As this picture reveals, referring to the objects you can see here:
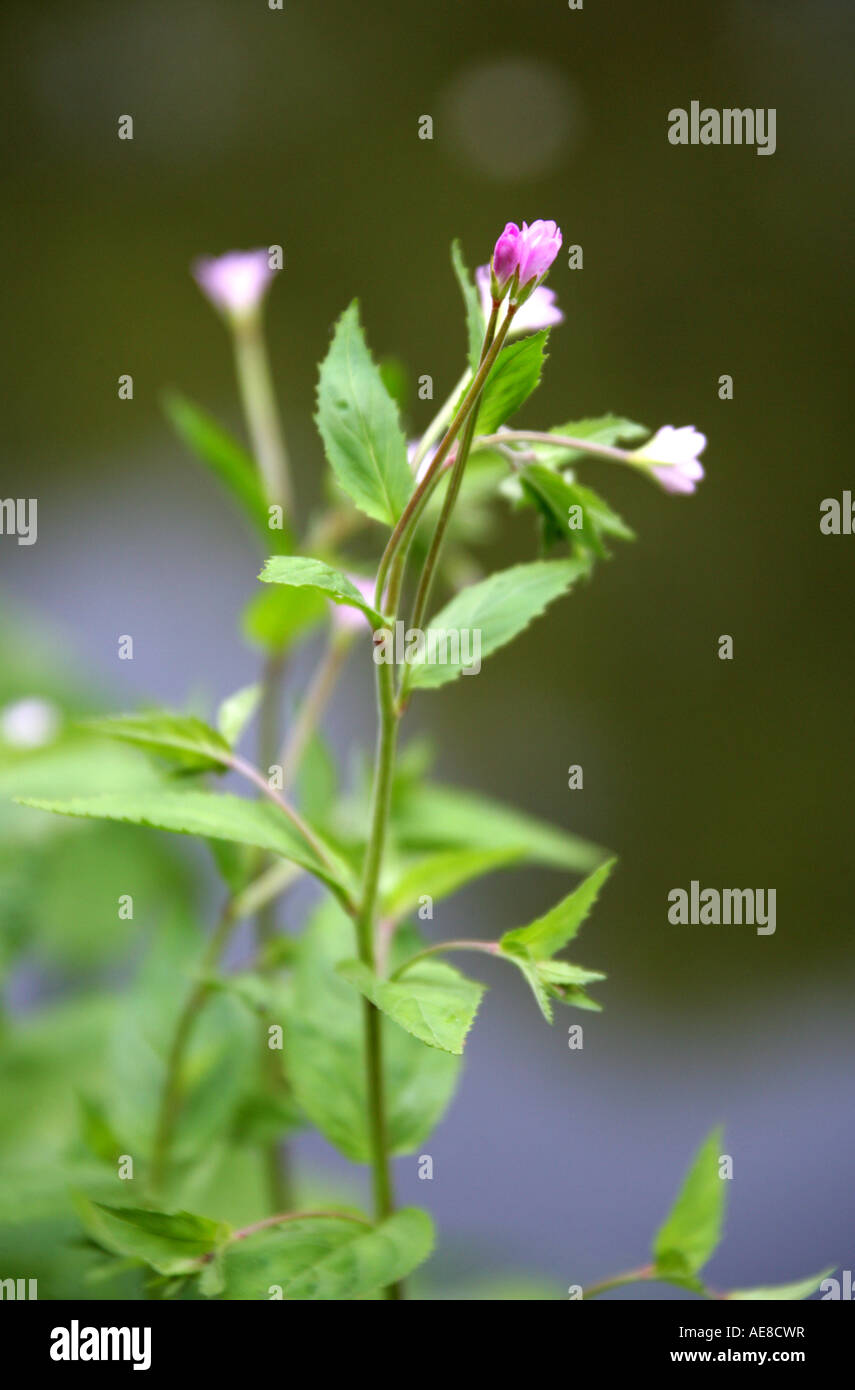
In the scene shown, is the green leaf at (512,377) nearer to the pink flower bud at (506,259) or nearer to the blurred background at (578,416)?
the pink flower bud at (506,259)

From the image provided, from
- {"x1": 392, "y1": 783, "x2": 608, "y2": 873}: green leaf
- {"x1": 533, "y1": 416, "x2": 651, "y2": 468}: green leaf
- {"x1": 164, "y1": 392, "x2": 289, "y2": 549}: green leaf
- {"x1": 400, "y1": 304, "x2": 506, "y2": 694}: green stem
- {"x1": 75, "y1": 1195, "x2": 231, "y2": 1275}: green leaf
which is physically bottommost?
{"x1": 75, "y1": 1195, "x2": 231, "y2": 1275}: green leaf

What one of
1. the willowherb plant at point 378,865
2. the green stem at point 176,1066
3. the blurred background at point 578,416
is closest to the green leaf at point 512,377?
the willowherb plant at point 378,865

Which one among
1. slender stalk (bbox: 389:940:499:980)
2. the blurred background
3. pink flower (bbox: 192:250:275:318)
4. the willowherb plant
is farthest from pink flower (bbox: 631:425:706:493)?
the blurred background

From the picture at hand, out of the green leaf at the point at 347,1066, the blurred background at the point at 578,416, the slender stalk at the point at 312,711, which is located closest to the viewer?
the green leaf at the point at 347,1066

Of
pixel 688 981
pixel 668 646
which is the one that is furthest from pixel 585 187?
pixel 688 981

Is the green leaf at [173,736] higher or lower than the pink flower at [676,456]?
lower

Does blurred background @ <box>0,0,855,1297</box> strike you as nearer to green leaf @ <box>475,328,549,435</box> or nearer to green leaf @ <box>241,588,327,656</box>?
green leaf @ <box>241,588,327,656</box>
